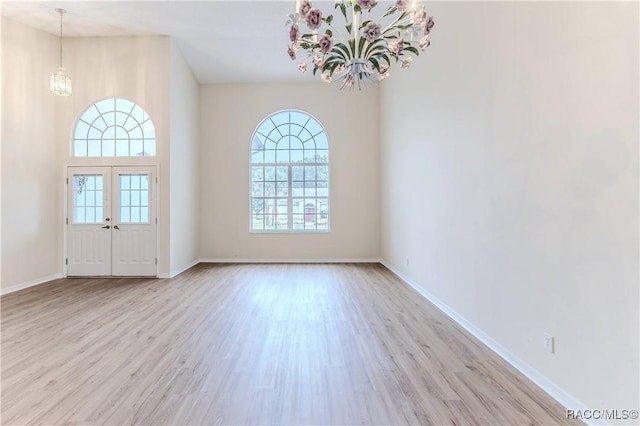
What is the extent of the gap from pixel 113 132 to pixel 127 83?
93cm

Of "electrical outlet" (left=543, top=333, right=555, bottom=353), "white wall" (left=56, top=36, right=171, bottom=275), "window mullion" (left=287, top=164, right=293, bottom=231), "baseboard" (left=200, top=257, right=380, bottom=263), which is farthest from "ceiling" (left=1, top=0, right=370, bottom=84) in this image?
"electrical outlet" (left=543, top=333, right=555, bottom=353)

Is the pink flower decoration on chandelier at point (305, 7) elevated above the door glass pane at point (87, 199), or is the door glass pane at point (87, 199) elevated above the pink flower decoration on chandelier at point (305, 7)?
the pink flower decoration on chandelier at point (305, 7)

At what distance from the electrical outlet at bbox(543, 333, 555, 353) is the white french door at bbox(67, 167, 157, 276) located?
18.7 feet

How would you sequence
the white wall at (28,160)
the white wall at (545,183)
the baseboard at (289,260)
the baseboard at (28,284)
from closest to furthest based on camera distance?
the white wall at (545,183) → the baseboard at (28,284) → the white wall at (28,160) → the baseboard at (289,260)

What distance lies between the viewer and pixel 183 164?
619 centimetres

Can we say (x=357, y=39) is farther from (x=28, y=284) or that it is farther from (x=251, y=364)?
(x=28, y=284)

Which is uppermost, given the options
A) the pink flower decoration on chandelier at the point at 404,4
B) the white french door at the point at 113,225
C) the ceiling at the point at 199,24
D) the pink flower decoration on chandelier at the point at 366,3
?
the ceiling at the point at 199,24

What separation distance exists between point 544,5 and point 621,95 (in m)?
0.97

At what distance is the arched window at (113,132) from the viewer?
18.6ft

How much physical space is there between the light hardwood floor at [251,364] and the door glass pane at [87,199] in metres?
1.70

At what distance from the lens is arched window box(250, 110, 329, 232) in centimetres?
727

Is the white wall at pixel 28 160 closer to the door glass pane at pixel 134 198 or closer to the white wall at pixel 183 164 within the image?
the door glass pane at pixel 134 198

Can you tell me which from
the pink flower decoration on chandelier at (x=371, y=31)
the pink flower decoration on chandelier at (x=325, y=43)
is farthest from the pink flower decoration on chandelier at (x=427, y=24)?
the pink flower decoration on chandelier at (x=325, y=43)

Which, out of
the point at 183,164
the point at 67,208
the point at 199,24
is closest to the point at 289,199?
the point at 183,164
